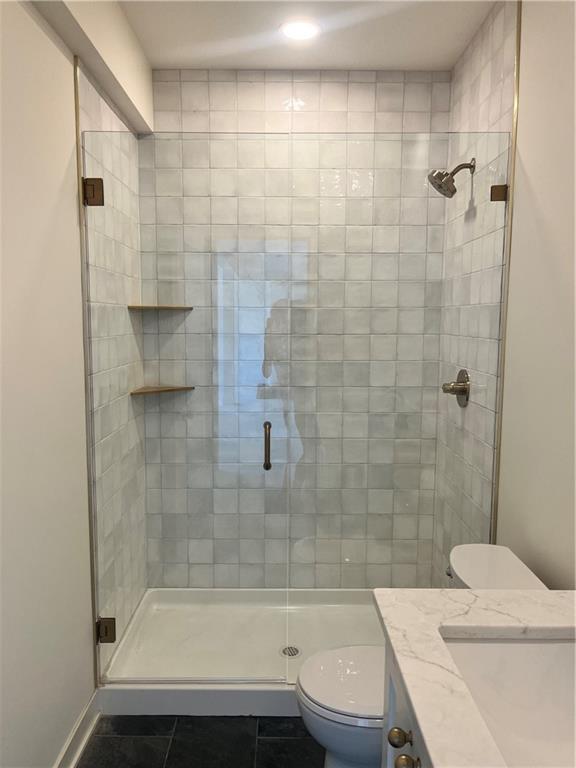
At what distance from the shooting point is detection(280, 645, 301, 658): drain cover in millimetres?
2267

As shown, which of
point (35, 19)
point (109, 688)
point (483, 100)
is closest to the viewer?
point (35, 19)

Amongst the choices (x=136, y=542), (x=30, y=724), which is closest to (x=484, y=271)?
(x=136, y=542)

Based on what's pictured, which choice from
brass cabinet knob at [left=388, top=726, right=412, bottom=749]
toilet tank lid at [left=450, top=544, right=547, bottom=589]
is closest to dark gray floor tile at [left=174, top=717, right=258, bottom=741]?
toilet tank lid at [left=450, top=544, right=547, bottom=589]

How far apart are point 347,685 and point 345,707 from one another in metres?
0.09

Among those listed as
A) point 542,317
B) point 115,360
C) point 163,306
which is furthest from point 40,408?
point 542,317

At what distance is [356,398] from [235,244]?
91 cm

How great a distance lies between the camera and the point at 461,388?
224 cm

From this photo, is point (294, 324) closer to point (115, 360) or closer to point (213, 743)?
point (115, 360)

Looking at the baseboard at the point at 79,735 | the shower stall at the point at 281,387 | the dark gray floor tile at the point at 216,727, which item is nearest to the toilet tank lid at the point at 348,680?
the dark gray floor tile at the point at 216,727

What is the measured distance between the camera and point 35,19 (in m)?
1.48

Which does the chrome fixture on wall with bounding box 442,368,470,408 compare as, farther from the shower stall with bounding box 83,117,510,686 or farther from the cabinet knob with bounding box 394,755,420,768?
the cabinet knob with bounding box 394,755,420,768

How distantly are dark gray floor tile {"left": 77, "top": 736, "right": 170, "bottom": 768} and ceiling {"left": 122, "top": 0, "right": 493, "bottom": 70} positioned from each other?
2653 millimetres

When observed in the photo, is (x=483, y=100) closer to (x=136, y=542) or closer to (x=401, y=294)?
(x=401, y=294)

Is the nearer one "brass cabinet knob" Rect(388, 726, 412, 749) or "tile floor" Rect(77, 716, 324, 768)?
"brass cabinet knob" Rect(388, 726, 412, 749)
